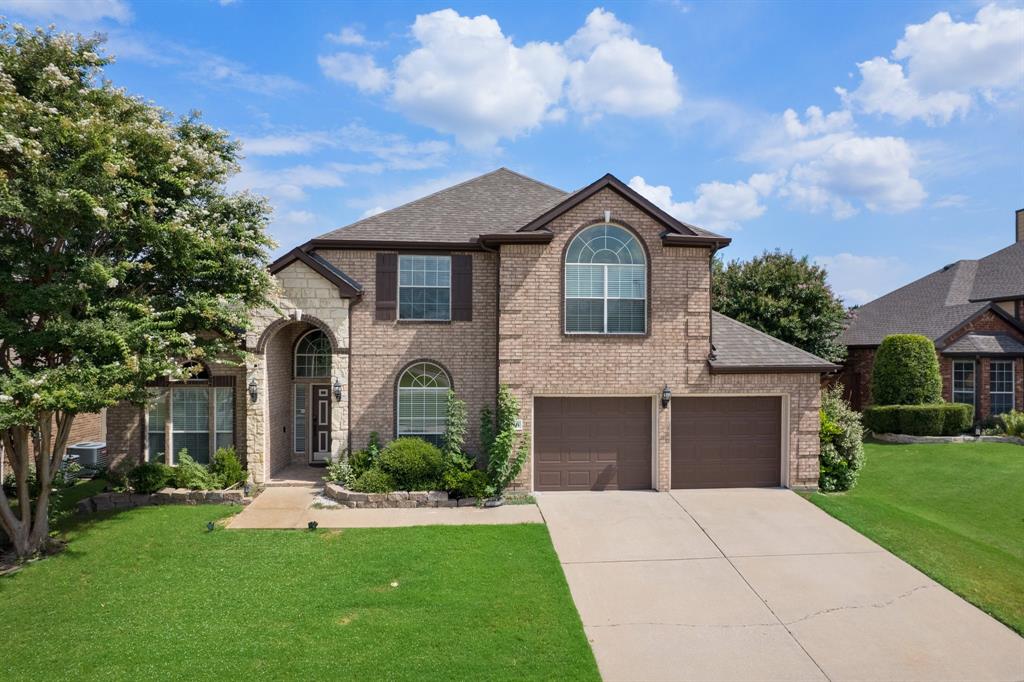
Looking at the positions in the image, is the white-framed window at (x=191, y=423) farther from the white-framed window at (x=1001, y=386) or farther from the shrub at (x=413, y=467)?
the white-framed window at (x=1001, y=386)

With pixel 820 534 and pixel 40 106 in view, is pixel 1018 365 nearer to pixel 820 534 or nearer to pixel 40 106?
pixel 820 534

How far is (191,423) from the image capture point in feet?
44.2

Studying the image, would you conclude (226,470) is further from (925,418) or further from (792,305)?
(925,418)

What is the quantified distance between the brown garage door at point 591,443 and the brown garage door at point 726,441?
0.83m

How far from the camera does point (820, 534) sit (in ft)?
33.7

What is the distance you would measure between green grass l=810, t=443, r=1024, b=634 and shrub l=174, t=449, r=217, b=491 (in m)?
13.5

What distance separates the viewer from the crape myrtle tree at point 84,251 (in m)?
8.16

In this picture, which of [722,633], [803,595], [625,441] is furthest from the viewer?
[625,441]

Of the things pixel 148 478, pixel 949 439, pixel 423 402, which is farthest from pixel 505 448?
pixel 949 439

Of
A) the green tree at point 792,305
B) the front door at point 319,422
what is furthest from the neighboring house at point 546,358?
the green tree at point 792,305

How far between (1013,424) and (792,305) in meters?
8.28

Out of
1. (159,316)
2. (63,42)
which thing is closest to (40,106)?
(63,42)

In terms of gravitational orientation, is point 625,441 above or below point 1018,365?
below

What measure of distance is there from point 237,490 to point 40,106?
8.09 metres
